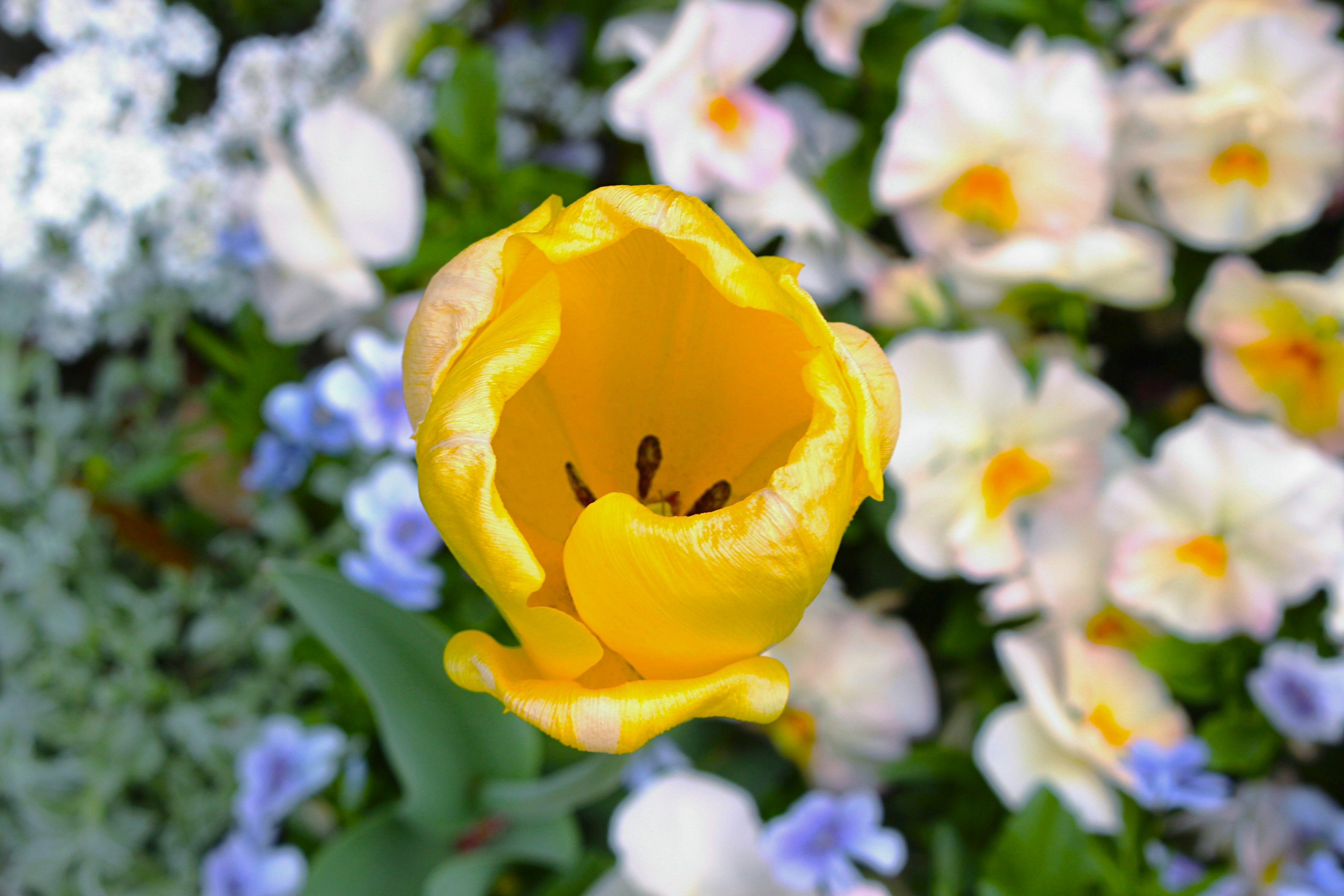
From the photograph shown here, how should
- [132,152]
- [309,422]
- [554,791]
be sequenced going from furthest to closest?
1. [132,152]
2. [309,422]
3. [554,791]

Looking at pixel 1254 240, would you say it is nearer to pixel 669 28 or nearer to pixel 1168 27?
pixel 1168 27

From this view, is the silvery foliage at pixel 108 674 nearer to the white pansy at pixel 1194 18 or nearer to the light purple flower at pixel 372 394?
the light purple flower at pixel 372 394

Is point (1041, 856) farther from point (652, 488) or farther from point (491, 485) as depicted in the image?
point (491, 485)

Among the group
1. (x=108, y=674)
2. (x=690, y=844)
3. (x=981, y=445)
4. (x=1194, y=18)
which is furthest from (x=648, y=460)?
(x=108, y=674)

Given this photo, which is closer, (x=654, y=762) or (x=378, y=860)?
(x=378, y=860)

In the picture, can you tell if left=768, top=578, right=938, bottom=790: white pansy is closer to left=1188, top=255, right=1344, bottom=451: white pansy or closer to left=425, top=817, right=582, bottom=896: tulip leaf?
left=425, top=817, right=582, bottom=896: tulip leaf

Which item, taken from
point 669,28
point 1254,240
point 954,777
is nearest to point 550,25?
point 669,28

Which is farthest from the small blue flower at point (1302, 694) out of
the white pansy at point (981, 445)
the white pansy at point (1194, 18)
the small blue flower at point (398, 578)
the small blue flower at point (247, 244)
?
the small blue flower at point (247, 244)
